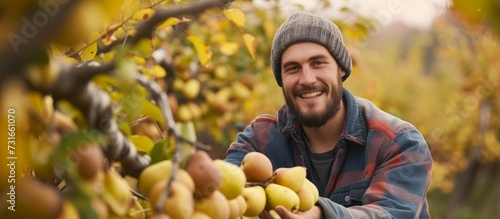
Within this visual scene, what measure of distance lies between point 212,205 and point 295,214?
407 millimetres

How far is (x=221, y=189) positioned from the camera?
1157mm

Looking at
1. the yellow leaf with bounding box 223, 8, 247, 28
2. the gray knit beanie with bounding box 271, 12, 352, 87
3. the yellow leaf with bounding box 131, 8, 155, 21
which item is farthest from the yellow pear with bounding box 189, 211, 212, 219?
the gray knit beanie with bounding box 271, 12, 352, 87

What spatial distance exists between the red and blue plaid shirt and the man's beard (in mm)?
32

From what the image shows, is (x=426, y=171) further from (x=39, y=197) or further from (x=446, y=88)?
(x=446, y=88)

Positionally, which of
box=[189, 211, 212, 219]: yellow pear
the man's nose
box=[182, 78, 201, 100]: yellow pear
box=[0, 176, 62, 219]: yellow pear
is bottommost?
box=[182, 78, 201, 100]: yellow pear

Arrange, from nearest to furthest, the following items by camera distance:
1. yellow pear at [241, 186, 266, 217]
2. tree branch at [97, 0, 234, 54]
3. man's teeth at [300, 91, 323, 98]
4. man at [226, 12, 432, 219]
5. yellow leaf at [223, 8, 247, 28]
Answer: tree branch at [97, 0, 234, 54] < yellow pear at [241, 186, 266, 217] < yellow leaf at [223, 8, 247, 28] < man at [226, 12, 432, 219] < man's teeth at [300, 91, 323, 98]

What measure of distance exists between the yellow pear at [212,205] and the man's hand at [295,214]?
30 centimetres

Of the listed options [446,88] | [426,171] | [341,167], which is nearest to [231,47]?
[341,167]

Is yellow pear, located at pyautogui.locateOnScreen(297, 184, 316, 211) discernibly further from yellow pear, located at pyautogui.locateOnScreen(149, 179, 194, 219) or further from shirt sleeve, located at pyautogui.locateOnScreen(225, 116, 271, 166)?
shirt sleeve, located at pyautogui.locateOnScreen(225, 116, 271, 166)

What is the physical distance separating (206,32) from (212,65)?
249 millimetres

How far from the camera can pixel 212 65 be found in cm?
432

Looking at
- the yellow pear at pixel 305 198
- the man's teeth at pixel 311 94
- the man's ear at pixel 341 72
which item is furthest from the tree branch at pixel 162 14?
the man's ear at pixel 341 72

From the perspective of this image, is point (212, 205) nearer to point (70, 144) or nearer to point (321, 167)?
point (70, 144)

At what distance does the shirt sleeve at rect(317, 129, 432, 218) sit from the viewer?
2.00m
